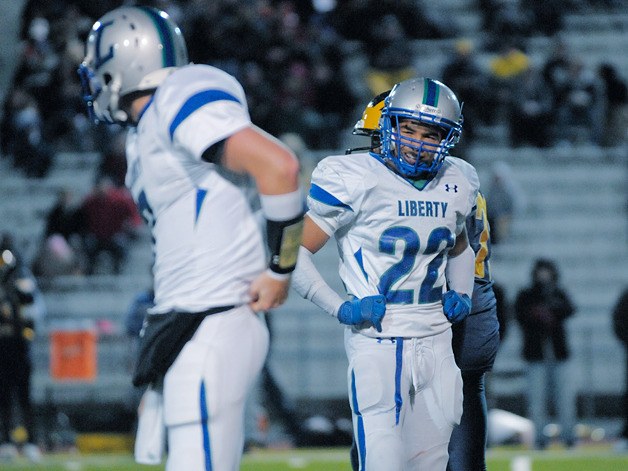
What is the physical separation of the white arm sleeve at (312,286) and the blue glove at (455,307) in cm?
38

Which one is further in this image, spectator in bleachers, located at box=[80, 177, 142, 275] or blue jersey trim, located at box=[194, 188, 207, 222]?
spectator in bleachers, located at box=[80, 177, 142, 275]

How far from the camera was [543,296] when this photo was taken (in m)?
10.8

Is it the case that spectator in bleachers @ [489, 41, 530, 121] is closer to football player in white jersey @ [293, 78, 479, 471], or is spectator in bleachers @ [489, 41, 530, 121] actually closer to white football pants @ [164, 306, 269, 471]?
football player in white jersey @ [293, 78, 479, 471]

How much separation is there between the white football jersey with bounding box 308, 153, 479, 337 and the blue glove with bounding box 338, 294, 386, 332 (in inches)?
2.2

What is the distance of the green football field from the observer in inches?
357

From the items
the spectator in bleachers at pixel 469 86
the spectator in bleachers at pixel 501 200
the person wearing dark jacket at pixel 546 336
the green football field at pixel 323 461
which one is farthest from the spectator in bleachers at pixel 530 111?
the green football field at pixel 323 461

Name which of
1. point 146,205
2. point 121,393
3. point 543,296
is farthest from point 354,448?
point 121,393

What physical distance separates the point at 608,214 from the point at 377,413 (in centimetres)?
1042

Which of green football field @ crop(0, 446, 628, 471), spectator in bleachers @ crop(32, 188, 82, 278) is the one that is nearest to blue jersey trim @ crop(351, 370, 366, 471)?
green football field @ crop(0, 446, 628, 471)

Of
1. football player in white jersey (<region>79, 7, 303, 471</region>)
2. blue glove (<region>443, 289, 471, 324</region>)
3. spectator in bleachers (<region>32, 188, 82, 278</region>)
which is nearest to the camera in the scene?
football player in white jersey (<region>79, 7, 303, 471</region>)

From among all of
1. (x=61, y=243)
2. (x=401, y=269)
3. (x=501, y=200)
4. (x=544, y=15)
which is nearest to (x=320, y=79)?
(x=501, y=200)

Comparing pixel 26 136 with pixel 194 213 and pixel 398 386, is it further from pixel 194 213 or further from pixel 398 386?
pixel 194 213

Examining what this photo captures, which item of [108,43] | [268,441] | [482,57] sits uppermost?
[482,57]

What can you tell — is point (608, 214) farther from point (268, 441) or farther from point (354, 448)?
point (354, 448)
